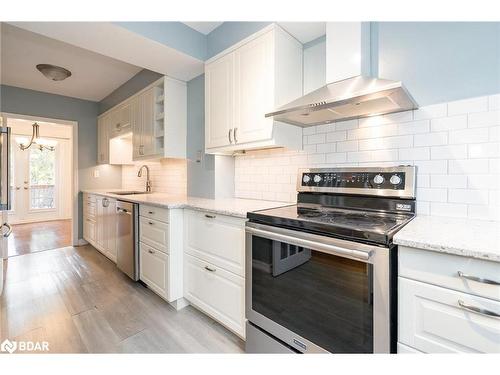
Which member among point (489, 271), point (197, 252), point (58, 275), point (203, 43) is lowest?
point (58, 275)

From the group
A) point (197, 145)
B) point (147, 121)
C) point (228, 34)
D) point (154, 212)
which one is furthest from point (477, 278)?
point (147, 121)

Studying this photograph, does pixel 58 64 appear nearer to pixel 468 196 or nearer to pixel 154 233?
pixel 154 233

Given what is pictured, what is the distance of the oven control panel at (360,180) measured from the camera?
140 centimetres

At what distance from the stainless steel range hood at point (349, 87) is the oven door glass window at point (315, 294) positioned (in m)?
0.81

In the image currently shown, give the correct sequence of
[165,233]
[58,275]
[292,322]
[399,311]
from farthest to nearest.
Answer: [58,275]
[165,233]
[292,322]
[399,311]

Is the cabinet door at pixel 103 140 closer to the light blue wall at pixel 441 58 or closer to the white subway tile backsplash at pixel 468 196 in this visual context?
the light blue wall at pixel 441 58

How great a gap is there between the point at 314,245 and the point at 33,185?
24.8 ft

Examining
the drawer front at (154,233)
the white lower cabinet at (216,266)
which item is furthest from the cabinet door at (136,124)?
the white lower cabinet at (216,266)

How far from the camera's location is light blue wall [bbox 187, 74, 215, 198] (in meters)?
2.50

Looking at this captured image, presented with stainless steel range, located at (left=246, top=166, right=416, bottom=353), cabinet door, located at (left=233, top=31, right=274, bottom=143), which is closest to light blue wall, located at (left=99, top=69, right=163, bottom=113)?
cabinet door, located at (left=233, top=31, right=274, bottom=143)

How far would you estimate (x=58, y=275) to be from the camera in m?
2.74

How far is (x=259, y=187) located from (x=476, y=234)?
156cm
